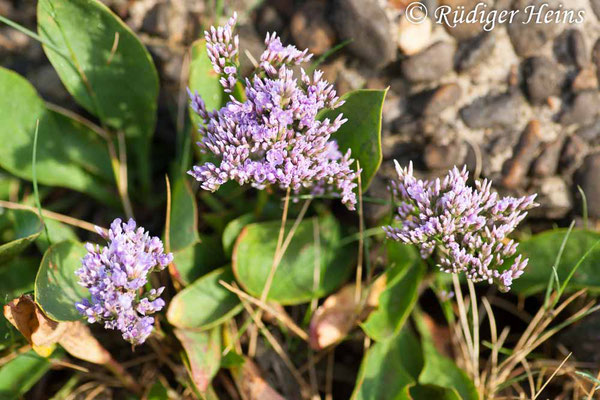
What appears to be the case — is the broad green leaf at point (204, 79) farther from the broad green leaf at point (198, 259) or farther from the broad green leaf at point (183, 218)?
the broad green leaf at point (198, 259)

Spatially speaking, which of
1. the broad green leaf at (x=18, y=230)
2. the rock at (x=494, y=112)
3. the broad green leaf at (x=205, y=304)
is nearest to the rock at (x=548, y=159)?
the rock at (x=494, y=112)

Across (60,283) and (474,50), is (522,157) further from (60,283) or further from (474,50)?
(60,283)

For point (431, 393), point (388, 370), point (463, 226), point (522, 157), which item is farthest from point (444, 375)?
point (522, 157)

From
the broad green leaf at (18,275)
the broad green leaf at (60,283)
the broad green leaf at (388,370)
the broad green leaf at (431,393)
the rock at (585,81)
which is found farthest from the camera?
the rock at (585,81)

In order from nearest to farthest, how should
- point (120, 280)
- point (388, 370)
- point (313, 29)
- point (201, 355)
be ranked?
point (120, 280), point (201, 355), point (388, 370), point (313, 29)

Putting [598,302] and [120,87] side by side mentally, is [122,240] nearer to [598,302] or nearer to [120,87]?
[120,87]

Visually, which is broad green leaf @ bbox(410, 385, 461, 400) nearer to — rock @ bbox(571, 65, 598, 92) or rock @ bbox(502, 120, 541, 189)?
rock @ bbox(502, 120, 541, 189)
